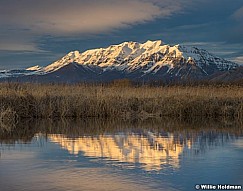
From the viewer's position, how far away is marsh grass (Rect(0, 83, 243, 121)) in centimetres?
1781

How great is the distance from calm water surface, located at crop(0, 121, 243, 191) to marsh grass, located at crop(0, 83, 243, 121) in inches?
149

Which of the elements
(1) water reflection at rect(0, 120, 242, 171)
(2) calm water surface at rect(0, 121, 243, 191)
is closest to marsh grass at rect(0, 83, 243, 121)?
(1) water reflection at rect(0, 120, 242, 171)

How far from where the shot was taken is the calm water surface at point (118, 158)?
667 centimetres

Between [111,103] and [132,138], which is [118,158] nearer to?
[132,138]

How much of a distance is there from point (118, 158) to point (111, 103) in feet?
32.2

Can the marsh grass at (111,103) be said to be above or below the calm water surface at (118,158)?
above

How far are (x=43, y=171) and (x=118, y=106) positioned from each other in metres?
11.0

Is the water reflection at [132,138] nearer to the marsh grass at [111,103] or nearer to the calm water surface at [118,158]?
the calm water surface at [118,158]

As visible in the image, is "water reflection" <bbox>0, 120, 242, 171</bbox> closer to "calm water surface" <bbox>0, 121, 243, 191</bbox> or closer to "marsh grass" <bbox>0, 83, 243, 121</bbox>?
"calm water surface" <bbox>0, 121, 243, 191</bbox>

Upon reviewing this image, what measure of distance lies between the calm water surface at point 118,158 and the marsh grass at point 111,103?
3.78m

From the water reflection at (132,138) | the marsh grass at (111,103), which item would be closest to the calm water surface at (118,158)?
the water reflection at (132,138)

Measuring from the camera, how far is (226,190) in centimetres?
625

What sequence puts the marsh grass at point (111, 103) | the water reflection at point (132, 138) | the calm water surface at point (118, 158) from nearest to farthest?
the calm water surface at point (118, 158) < the water reflection at point (132, 138) < the marsh grass at point (111, 103)

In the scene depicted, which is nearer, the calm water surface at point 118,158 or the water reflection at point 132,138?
the calm water surface at point 118,158
